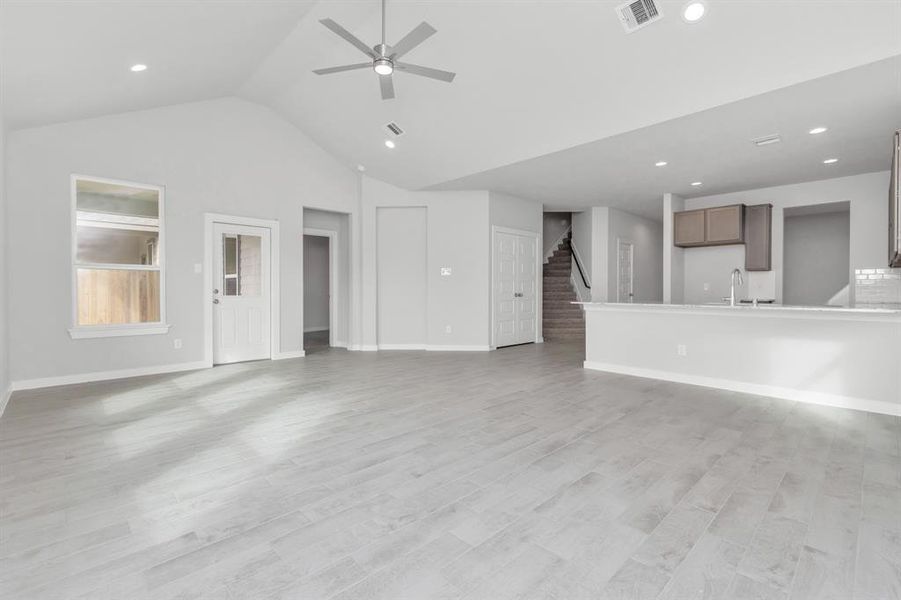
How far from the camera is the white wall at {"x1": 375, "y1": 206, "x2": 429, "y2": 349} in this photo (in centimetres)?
784

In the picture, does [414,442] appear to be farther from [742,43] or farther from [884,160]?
[884,160]

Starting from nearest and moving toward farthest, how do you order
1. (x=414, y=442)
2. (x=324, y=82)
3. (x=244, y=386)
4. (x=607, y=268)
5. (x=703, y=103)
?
(x=414, y=442), (x=703, y=103), (x=244, y=386), (x=324, y=82), (x=607, y=268)

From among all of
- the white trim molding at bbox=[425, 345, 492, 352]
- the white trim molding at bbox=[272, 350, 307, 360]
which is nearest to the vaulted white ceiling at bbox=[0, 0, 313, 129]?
the white trim molding at bbox=[272, 350, 307, 360]

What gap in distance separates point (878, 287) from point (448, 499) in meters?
6.83

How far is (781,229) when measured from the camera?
6.66 meters

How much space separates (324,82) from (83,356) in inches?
173

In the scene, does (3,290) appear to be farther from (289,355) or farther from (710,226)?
(710,226)

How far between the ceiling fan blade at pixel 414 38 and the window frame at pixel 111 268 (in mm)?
4048

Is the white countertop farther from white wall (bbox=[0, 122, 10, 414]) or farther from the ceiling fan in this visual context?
white wall (bbox=[0, 122, 10, 414])

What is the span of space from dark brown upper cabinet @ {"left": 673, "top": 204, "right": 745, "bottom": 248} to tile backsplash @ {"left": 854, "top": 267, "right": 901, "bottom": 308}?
1.52m

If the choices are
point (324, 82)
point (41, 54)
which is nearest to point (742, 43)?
point (324, 82)

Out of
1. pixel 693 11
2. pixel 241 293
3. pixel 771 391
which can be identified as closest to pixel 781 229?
pixel 771 391

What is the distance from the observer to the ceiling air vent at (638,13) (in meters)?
3.22

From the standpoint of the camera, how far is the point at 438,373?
561cm
